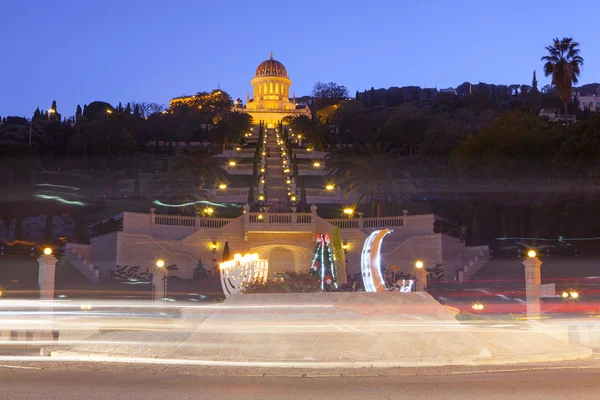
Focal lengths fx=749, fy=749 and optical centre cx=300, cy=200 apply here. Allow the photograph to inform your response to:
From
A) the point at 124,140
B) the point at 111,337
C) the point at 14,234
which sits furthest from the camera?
the point at 124,140

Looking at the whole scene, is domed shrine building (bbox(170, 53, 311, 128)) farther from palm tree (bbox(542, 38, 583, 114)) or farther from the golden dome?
palm tree (bbox(542, 38, 583, 114))

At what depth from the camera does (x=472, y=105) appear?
14150 cm

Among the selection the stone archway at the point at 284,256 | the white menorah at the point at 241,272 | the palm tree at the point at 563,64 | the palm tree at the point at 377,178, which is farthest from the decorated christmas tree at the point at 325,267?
the palm tree at the point at 563,64

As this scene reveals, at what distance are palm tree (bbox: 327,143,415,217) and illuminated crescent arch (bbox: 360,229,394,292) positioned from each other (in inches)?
1203

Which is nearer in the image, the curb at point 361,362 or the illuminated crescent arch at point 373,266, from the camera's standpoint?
the curb at point 361,362

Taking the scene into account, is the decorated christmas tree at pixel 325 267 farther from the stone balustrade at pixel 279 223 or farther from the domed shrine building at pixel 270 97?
the domed shrine building at pixel 270 97

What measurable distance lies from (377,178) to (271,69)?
112717 mm

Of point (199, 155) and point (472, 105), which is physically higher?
point (472, 105)

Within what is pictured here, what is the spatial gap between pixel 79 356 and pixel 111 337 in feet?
5.98

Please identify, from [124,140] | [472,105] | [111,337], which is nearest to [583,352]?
[111,337]

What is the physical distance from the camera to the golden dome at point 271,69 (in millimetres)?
163750

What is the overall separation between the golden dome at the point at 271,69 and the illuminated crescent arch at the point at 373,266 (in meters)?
142

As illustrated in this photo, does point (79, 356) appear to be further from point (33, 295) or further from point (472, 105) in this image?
→ point (472, 105)

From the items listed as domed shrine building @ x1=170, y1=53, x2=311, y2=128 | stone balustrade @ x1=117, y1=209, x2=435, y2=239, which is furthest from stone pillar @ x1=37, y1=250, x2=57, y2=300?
domed shrine building @ x1=170, y1=53, x2=311, y2=128
